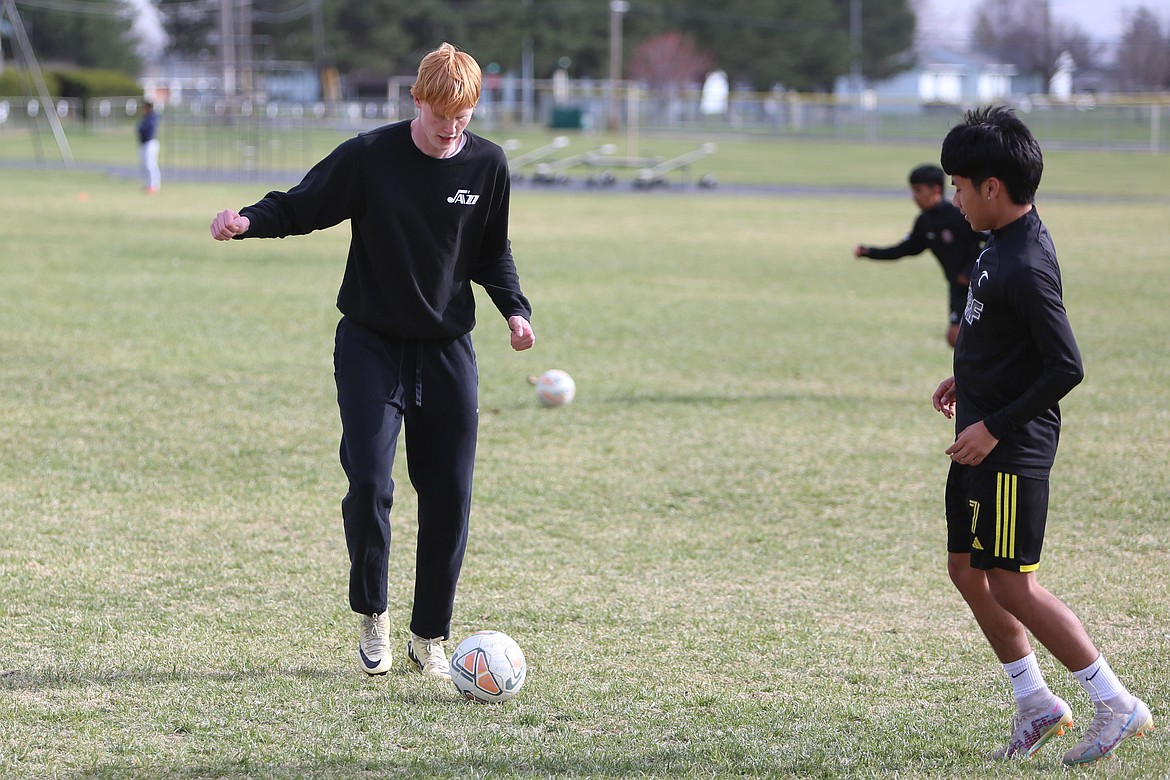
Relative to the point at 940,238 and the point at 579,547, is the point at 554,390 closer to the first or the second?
the point at 940,238

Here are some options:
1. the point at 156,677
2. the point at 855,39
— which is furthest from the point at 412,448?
the point at 855,39

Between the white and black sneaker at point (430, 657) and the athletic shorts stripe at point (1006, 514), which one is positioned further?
the white and black sneaker at point (430, 657)

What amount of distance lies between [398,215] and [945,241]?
18.2 feet

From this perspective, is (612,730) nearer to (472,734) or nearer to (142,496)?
(472,734)

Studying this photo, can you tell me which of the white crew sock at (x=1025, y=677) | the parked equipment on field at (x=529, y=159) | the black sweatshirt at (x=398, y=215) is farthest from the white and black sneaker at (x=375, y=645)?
the parked equipment on field at (x=529, y=159)

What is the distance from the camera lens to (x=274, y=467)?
24.5ft

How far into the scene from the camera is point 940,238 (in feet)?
28.8

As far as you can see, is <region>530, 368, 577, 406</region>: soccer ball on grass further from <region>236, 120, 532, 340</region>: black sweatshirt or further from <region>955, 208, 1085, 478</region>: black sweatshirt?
<region>955, 208, 1085, 478</region>: black sweatshirt

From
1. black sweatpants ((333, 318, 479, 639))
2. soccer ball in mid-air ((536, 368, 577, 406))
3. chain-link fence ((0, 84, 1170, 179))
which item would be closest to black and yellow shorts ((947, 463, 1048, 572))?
black sweatpants ((333, 318, 479, 639))

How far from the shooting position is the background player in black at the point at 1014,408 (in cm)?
346

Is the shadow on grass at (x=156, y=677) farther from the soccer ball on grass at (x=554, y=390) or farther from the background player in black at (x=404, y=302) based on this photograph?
the soccer ball on grass at (x=554, y=390)

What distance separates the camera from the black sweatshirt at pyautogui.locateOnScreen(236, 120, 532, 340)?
4.19 metres

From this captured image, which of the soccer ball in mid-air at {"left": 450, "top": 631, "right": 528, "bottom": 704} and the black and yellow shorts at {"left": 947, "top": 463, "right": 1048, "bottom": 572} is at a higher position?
the black and yellow shorts at {"left": 947, "top": 463, "right": 1048, "bottom": 572}

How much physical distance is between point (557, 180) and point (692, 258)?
52.1 feet
